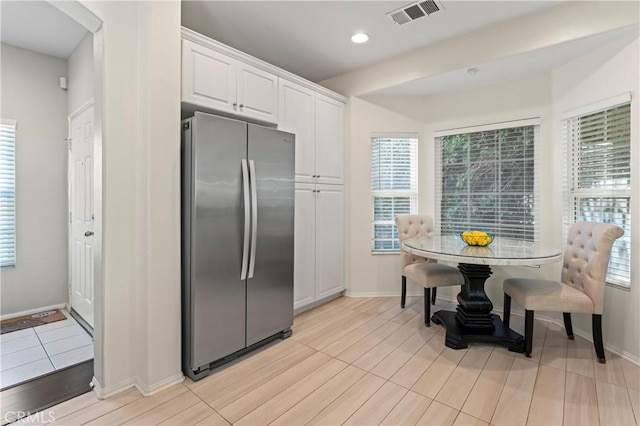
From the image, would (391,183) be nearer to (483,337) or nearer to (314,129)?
(314,129)

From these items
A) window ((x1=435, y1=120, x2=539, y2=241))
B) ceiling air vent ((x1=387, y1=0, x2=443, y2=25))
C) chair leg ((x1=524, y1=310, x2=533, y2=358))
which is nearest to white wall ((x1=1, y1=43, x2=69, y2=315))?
ceiling air vent ((x1=387, y1=0, x2=443, y2=25))

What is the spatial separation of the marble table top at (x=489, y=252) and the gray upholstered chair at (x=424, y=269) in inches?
12.1

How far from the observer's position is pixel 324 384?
6.77 feet

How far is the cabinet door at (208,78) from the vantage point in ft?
7.29

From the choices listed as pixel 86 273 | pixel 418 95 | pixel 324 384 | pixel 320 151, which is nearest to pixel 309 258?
pixel 320 151

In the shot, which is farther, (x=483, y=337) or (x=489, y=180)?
(x=489, y=180)

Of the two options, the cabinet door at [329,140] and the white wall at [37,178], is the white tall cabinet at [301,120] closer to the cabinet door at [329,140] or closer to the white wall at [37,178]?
the cabinet door at [329,140]

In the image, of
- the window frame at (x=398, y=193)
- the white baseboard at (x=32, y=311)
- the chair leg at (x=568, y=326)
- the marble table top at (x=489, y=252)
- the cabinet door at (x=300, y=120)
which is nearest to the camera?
the marble table top at (x=489, y=252)

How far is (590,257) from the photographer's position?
7.74 feet

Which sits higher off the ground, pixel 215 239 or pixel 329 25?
pixel 329 25

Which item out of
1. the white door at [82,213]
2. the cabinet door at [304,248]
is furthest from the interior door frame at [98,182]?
the cabinet door at [304,248]

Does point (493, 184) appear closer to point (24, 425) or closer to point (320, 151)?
point (320, 151)

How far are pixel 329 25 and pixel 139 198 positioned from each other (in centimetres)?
216

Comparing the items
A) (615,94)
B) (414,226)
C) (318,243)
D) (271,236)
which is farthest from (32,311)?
(615,94)
